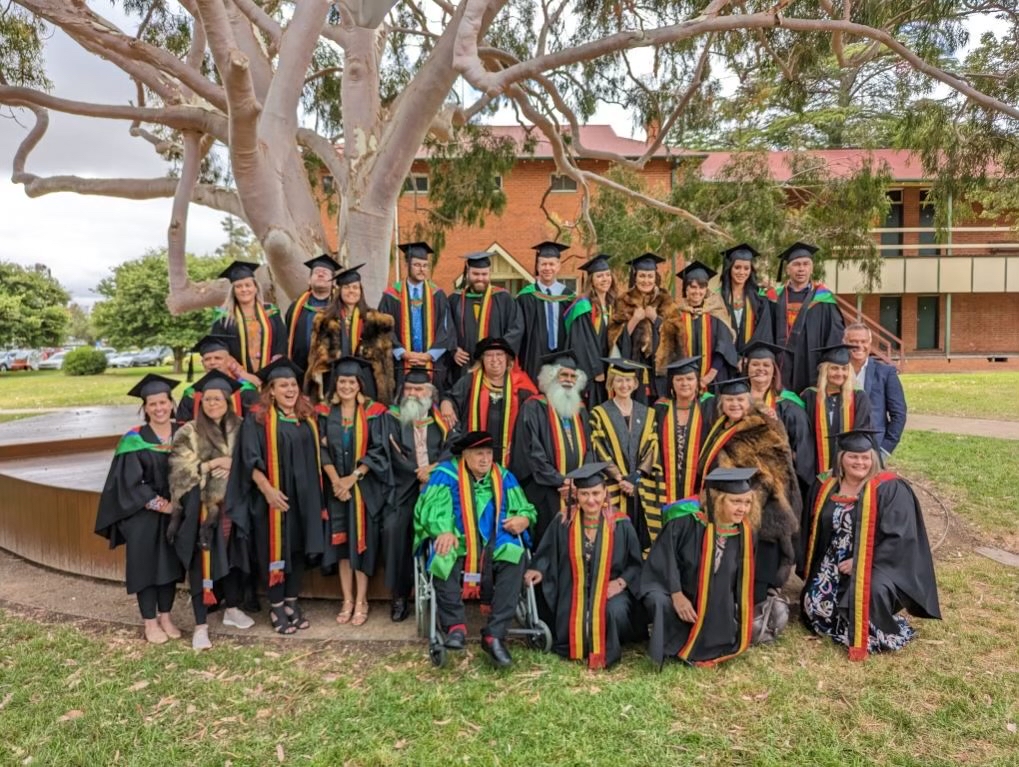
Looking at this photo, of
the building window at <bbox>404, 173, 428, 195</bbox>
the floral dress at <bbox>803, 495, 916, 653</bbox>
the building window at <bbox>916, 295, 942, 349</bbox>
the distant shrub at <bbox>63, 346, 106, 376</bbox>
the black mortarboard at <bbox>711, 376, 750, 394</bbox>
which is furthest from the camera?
the distant shrub at <bbox>63, 346, 106, 376</bbox>

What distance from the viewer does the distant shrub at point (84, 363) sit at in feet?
99.8

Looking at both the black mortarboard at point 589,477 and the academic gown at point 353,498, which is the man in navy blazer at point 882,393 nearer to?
the black mortarboard at point 589,477

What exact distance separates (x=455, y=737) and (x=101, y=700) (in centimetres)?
182

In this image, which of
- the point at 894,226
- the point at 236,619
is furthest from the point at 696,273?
the point at 894,226

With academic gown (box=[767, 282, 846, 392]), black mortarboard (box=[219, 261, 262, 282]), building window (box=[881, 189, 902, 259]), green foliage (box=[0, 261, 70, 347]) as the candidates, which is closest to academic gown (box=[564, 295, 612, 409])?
academic gown (box=[767, 282, 846, 392])

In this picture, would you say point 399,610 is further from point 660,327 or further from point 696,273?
point 696,273

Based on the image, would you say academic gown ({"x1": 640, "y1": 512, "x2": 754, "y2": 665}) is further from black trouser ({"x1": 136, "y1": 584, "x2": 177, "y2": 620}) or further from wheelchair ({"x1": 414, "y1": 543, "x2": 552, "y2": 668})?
black trouser ({"x1": 136, "y1": 584, "x2": 177, "y2": 620})

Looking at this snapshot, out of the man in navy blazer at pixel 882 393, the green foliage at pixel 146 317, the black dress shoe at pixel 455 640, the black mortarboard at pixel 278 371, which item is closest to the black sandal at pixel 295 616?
the black dress shoe at pixel 455 640

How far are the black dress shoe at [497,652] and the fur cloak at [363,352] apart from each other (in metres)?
1.94

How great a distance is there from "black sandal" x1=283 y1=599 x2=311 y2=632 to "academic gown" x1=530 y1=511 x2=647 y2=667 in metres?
1.52

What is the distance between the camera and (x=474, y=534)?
402 centimetres

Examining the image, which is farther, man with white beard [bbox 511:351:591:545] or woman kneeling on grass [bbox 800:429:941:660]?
man with white beard [bbox 511:351:591:545]

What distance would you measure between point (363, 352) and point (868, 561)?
350 centimetres

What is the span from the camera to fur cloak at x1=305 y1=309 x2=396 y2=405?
16.1ft
